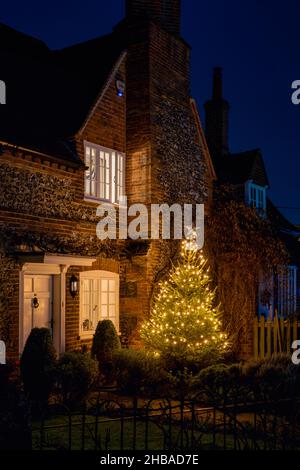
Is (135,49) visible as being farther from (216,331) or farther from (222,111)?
(222,111)

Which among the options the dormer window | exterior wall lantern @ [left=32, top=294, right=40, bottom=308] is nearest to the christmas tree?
exterior wall lantern @ [left=32, top=294, right=40, bottom=308]

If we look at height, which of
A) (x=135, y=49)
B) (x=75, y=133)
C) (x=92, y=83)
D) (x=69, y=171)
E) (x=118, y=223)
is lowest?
(x=118, y=223)

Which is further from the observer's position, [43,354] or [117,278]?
[117,278]

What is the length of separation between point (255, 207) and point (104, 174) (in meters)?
7.96

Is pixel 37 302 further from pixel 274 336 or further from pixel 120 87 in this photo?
pixel 120 87

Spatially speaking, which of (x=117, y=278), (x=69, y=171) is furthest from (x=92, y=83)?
(x=117, y=278)

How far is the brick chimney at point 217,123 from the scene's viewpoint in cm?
2659

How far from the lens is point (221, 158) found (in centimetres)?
2566

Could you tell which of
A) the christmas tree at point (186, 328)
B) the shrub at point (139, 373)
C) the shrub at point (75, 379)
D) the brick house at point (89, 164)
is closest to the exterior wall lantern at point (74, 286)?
the brick house at point (89, 164)

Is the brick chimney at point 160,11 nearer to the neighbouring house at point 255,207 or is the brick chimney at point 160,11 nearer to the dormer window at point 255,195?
the neighbouring house at point 255,207

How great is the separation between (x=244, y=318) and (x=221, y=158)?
971 centimetres

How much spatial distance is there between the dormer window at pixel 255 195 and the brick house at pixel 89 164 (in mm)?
4274

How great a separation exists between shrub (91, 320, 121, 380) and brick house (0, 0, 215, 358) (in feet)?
2.19

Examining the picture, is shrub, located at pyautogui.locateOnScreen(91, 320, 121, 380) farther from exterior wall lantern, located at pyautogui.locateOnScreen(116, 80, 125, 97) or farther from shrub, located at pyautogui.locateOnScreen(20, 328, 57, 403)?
exterior wall lantern, located at pyautogui.locateOnScreen(116, 80, 125, 97)
